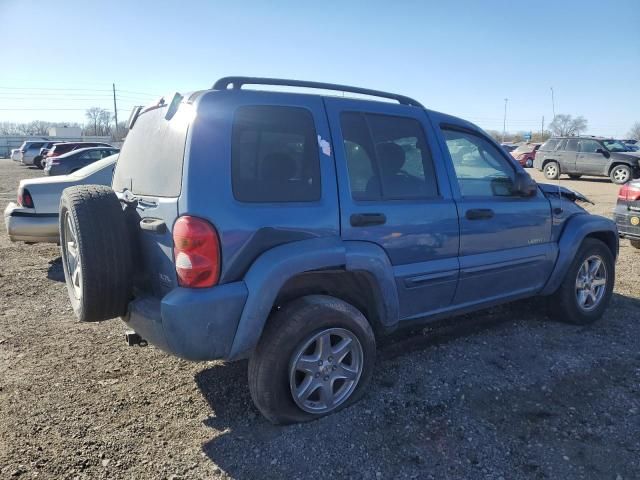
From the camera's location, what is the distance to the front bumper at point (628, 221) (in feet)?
22.7

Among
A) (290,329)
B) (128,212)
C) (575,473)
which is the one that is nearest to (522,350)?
(575,473)

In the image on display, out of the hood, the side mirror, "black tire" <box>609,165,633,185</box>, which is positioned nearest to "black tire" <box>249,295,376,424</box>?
the side mirror

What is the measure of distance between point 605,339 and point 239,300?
3343 mm

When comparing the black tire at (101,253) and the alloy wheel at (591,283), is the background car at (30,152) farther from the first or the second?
the alloy wheel at (591,283)

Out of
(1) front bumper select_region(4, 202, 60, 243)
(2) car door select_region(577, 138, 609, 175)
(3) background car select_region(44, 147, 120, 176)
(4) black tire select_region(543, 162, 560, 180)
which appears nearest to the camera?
(1) front bumper select_region(4, 202, 60, 243)

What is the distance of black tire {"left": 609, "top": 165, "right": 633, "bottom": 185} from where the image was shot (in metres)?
18.5

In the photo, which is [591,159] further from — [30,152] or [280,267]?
[30,152]

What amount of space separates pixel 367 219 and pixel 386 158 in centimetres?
51

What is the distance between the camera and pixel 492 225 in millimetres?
3686

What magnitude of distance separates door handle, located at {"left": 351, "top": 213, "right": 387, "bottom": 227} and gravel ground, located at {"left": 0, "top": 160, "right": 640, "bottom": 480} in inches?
45.1

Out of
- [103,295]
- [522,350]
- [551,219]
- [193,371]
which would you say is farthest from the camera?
[551,219]

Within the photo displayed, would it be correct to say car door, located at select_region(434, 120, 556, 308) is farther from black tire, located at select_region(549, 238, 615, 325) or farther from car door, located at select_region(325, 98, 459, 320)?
black tire, located at select_region(549, 238, 615, 325)

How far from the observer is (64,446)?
8.82 ft

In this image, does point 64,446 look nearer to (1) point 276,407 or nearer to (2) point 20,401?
(2) point 20,401
